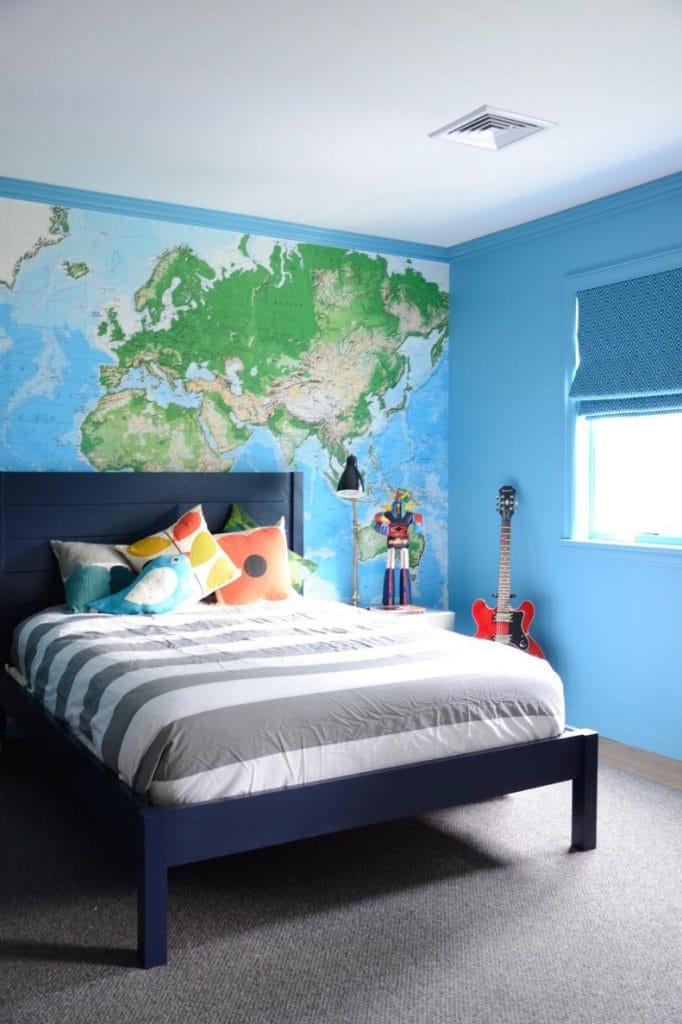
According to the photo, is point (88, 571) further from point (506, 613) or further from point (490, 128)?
point (490, 128)

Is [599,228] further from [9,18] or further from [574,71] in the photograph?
[9,18]

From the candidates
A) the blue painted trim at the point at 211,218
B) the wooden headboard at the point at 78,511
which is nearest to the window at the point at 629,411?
the blue painted trim at the point at 211,218

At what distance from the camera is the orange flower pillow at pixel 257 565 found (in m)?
4.39

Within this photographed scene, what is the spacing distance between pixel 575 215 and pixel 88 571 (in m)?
2.79

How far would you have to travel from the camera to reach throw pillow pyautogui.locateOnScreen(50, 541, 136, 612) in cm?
414

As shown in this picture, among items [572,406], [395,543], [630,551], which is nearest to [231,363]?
[395,543]

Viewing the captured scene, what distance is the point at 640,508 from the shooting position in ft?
14.9

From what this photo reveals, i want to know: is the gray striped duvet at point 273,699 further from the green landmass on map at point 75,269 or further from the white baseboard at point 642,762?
the green landmass on map at point 75,269

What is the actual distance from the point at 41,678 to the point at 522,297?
302 centimetres

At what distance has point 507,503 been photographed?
502 cm

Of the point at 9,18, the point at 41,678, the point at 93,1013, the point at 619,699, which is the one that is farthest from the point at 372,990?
the point at 9,18

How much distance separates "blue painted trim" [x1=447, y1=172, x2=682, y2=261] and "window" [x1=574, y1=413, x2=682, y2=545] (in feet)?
3.09

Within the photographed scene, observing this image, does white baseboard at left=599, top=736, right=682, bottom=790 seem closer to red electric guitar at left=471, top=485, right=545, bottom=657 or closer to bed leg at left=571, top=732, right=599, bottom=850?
red electric guitar at left=471, top=485, right=545, bottom=657

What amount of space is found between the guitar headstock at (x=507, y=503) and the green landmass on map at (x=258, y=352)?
80 centimetres
